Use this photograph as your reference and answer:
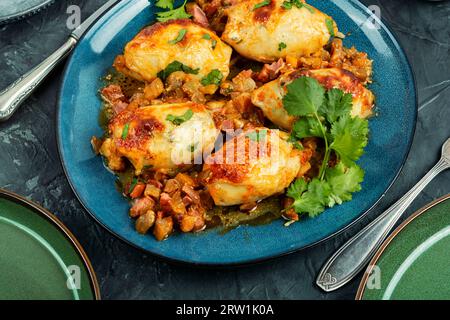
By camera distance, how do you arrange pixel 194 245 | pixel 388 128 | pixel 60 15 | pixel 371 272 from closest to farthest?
pixel 371 272
pixel 194 245
pixel 388 128
pixel 60 15

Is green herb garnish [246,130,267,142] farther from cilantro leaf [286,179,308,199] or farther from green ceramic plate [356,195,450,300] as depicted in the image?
green ceramic plate [356,195,450,300]

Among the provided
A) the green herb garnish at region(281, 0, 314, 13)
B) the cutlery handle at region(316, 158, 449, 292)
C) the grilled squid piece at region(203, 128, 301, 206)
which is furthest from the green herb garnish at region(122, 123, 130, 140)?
the cutlery handle at region(316, 158, 449, 292)

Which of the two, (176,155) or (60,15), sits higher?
(60,15)

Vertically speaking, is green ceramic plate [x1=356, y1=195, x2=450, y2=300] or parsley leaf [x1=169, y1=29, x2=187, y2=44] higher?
parsley leaf [x1=169, y1=29, x2=187, y2=44]

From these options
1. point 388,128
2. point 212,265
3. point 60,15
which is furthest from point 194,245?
point 60,15

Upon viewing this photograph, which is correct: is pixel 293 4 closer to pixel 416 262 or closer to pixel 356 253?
pixel 356 253

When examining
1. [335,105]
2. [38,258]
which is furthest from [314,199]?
[38,258]
